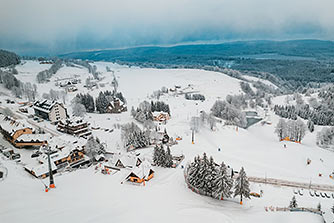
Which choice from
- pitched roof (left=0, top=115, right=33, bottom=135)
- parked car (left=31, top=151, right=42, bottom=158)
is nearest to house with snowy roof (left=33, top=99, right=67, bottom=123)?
pitched roof (left=0, top=115, right=33, bottom=135)

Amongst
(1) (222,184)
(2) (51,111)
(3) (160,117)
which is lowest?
(3) (160,117)

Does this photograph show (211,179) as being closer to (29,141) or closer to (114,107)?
(29,141)

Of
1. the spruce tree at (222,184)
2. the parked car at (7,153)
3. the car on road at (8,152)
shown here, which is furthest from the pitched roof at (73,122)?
the spruce tree at (222,184)

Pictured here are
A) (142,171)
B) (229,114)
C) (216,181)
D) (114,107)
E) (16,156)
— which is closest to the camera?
(216,181)

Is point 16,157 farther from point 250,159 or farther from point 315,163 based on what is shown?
point 315,163

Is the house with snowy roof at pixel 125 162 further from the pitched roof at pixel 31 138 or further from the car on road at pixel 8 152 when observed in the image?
the car on road at pixel 8 152

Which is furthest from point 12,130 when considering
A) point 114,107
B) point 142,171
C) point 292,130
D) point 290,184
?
point 292,130

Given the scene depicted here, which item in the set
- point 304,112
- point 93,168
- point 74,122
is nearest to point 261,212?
point 93,168
